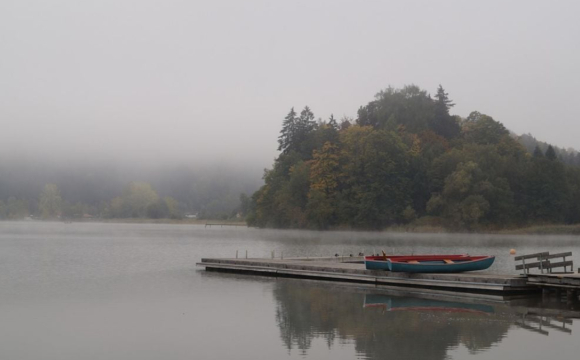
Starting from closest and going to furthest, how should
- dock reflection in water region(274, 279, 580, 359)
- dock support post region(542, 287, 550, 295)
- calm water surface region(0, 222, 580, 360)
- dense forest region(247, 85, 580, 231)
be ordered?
calm water surface region(0, 222, 580, 360)
dock reflection in water region(274, 279, 580, 359)
dock support post region(542, 287, 550, 295)
dense forest region(247, 85, 580, 231)

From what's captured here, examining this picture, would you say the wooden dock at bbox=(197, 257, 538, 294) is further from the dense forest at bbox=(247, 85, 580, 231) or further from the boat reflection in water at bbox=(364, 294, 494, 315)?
the dense forest at bbox=(247, 85, 580, 231)

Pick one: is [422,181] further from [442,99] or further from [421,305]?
[421,305]

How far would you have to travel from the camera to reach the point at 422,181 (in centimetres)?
9344

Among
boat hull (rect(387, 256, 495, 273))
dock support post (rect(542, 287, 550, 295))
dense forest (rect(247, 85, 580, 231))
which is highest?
dense forest (rect(247, 85, 580, 231))

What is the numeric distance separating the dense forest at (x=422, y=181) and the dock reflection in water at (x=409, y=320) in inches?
2487

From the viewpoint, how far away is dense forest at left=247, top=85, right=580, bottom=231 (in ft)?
286

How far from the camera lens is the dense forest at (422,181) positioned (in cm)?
8731

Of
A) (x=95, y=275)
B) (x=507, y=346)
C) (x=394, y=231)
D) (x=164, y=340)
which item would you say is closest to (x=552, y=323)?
(x=507, y=346)

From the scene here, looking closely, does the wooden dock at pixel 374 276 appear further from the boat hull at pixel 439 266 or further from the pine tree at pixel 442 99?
the pine tree at pixel 442 99

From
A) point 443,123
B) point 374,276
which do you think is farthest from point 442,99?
point 374,276

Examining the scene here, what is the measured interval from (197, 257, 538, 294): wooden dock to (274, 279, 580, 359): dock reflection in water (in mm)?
527

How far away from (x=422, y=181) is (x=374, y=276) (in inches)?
2701

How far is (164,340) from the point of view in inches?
650

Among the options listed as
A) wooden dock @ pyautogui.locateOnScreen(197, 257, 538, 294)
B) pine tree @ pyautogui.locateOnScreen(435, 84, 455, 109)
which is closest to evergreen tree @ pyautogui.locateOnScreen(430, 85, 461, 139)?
pine tree @ pyautogui.locateOnScreen(435, 84, 455, 109)
